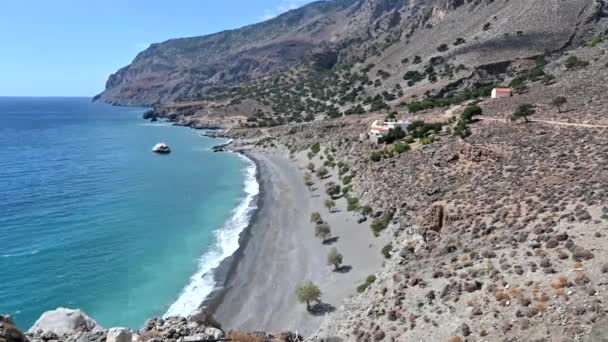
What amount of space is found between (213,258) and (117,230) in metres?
12.7

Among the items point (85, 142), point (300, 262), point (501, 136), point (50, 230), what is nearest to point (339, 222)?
point (300, 262)

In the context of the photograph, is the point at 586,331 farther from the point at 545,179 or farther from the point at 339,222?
the point at 339,222

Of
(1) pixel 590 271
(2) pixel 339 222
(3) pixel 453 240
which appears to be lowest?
(2) pixel 339 222

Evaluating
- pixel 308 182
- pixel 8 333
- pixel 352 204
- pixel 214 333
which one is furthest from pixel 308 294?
pixel 308 182

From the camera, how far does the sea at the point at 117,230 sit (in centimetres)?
2942

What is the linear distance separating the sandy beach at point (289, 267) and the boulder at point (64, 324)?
9.33m

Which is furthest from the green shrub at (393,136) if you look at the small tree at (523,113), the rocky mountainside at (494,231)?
the small tree at (523,113)

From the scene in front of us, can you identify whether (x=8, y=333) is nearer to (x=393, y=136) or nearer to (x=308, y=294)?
(x=308, y=294)

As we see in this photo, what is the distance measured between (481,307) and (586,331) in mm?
3907

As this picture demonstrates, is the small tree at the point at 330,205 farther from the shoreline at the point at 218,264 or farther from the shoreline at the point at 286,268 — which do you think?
the shoreline at the point at 218,264

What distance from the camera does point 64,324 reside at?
16.7m

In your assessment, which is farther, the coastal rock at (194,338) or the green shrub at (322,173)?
the green shrub at (322,173)

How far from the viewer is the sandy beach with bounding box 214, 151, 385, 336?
25922mm

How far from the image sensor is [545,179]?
1018 inches
